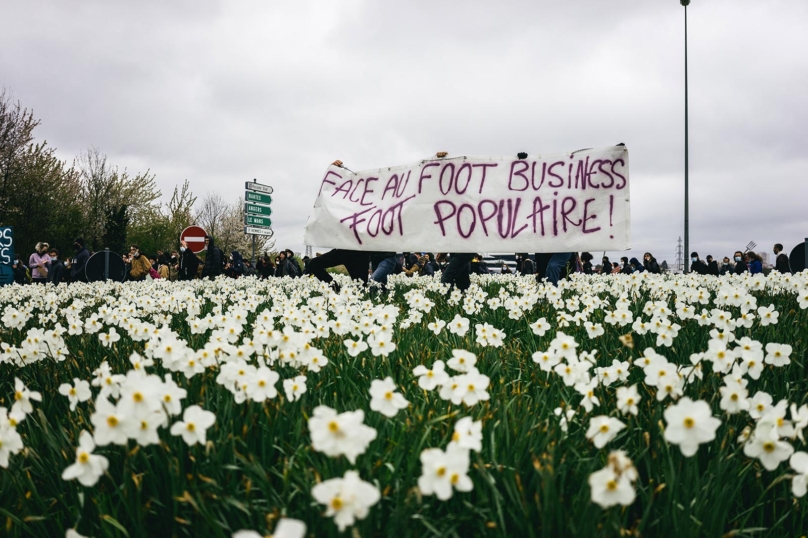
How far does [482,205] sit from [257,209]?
12667 millimetres

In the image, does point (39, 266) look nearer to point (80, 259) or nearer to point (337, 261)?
point (80, 259)

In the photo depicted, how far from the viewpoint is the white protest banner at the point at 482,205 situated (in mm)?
6250

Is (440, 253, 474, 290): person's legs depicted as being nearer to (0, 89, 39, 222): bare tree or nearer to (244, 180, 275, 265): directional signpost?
(244, 180, 275, 265): directional signpost

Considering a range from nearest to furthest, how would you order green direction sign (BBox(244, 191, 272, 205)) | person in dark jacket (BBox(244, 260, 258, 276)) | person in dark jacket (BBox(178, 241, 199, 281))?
person in dark jacket (BBox(178, 241, 199, 281))
green direction sign (BBox(244, 191, 272, 205))
person in dark jacket (BBox(244, 260, 258, 276))

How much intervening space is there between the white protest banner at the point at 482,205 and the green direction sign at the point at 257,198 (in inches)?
417

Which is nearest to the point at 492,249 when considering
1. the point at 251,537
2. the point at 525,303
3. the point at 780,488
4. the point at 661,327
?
the point at 525,303

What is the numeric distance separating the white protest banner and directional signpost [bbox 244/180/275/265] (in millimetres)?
10414

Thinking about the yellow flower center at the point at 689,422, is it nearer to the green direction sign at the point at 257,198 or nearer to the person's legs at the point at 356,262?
the person's legs at the point at 356,262

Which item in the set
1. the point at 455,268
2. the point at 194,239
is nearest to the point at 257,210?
the point at 194,239

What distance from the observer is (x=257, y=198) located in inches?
703

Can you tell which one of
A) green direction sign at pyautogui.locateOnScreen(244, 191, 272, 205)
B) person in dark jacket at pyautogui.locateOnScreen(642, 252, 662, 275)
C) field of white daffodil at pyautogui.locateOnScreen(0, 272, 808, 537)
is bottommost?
field of white daffodil at pyautogui.locateOnScreen(0, 272, 808, 537)

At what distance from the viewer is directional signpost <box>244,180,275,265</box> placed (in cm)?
1739

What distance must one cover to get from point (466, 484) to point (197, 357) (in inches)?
54.4

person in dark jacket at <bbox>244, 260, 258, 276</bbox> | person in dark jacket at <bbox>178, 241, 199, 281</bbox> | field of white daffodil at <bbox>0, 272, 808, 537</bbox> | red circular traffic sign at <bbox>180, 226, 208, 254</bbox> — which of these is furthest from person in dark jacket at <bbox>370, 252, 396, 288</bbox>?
person in dark jacket at <bbox>178, 241, 199, 281</bbox>
